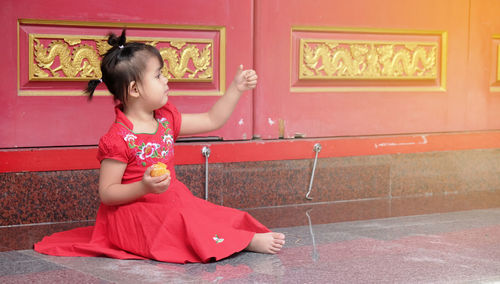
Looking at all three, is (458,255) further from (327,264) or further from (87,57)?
(87,57)

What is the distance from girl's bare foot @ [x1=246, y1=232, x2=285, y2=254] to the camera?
7.46 ft

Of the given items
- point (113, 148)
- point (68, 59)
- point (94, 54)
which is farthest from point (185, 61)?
point (113, 148)

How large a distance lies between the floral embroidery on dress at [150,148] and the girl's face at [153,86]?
102 mm

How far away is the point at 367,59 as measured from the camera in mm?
3393

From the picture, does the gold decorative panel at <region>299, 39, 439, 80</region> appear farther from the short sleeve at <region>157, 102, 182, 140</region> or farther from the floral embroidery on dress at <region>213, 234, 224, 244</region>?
the floral embroidery on dress at <region>213, 234, 224, 244</region>

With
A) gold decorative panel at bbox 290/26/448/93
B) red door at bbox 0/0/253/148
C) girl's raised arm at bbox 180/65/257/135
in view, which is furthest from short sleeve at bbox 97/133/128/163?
gold decorative panel at bbox 290/26/448/93

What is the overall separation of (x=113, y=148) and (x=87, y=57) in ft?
2.27

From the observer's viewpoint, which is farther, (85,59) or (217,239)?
(85,59)

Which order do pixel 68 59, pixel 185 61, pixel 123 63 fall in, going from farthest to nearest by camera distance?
pixel 185 61, pixel 68 59, pixel 123 63

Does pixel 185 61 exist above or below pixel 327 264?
above

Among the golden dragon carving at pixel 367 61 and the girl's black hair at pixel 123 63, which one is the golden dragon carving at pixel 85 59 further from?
the golden dragon carving at pixel 367 61

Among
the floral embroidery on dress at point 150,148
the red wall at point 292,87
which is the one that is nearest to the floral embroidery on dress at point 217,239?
the floral embroidery on dress at point 150,148

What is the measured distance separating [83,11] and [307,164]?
1211 millimetres

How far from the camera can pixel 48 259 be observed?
2.22 metres
